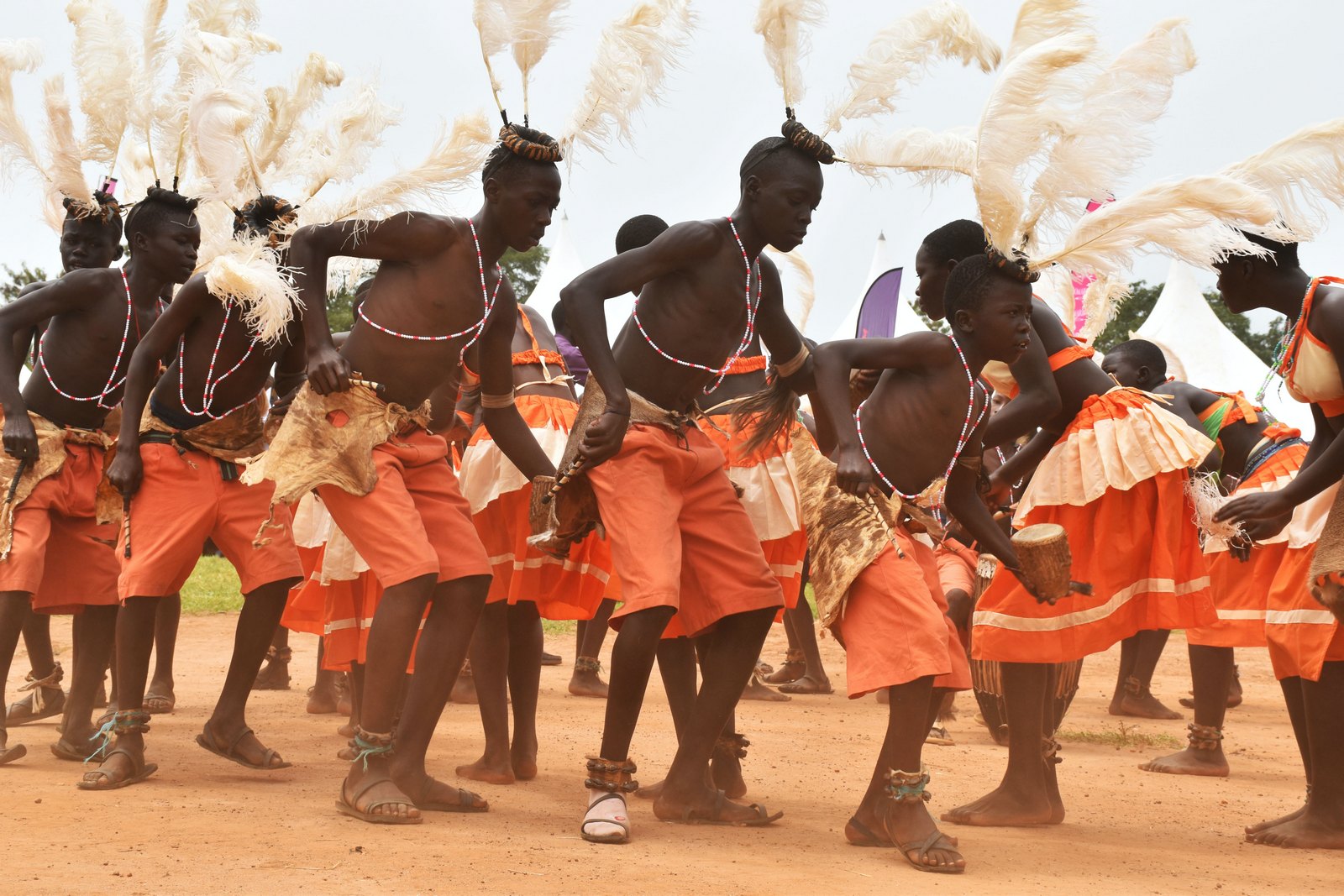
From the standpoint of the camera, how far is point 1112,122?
4297 mm

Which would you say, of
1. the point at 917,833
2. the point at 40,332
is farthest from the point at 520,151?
the point at 40,332

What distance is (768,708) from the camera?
23.7 feet

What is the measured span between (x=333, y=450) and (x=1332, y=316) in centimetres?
321

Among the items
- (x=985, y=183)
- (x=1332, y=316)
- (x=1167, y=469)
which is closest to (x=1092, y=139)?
(x=985, y=183)

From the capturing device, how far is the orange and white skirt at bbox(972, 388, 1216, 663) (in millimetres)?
4629

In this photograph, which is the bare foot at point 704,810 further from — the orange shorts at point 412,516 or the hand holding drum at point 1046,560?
the hand holding drum at point 1046,560

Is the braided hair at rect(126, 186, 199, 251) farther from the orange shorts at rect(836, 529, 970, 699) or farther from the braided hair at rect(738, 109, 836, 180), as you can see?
the orange shorts at rect(836, 529, 970, 699)

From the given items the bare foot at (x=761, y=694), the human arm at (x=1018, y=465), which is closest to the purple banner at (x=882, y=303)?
the bare foot at (x=761, y=694)

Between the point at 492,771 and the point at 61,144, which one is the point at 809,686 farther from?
the point at 61,144

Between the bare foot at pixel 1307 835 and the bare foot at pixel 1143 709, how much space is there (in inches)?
134

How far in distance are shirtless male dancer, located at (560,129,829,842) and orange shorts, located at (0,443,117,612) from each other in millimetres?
2452

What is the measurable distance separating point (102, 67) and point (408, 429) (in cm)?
230

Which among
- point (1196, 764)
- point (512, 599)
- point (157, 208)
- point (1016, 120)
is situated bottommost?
point (1196, 764)

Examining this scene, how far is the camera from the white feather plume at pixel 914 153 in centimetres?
455
